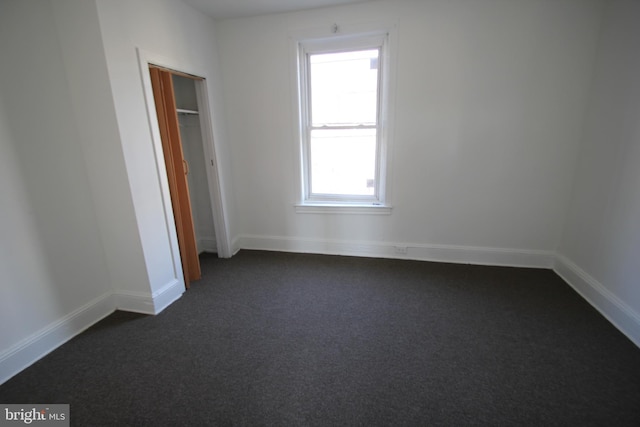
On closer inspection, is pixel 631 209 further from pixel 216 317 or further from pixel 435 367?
pixel 216 317

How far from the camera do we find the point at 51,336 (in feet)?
6.60

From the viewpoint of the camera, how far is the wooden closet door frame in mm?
2367

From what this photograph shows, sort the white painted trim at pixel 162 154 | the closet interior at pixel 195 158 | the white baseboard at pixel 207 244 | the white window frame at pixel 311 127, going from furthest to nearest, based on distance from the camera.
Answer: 1. the white baseboard at pixel 207 244
2. the closet interior at pixel 195 158
3. the white window frame at pixel 311 127
4. the white painted trim at pixel 162 154

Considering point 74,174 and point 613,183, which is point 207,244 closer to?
point 74,174

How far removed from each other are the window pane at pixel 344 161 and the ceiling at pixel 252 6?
1.21 m

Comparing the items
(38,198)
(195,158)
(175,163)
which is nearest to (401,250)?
(175,163)

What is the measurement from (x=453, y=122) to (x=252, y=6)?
90.6 inches

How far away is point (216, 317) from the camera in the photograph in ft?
7.72

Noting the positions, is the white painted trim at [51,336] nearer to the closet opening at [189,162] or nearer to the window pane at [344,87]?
the closet opening at [189,162]

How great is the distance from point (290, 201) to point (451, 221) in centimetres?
185

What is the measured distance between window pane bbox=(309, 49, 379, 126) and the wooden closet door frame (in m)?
1.47
